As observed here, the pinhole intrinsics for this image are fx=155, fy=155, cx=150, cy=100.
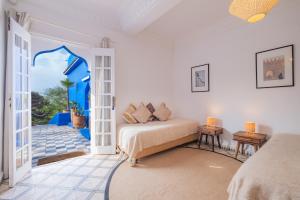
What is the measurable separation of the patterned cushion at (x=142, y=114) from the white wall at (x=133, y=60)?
24 cm

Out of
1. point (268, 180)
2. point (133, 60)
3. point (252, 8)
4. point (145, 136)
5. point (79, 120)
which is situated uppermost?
point (133, 60)

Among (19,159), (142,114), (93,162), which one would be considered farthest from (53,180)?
(142,114)

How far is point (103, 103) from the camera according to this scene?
11.6 feet

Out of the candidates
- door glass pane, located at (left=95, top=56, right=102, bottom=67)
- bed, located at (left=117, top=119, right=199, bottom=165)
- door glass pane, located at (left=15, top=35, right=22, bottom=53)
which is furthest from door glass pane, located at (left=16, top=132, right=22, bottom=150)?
door glass pane, located at (left=95, top=56, right=102, bottom=67)

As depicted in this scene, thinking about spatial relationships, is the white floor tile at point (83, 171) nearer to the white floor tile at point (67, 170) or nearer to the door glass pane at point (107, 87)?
the white floor tile at point (67, 170)

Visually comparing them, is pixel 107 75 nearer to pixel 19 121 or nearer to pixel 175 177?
pixel 19 121

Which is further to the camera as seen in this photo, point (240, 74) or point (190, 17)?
point (190, 17)

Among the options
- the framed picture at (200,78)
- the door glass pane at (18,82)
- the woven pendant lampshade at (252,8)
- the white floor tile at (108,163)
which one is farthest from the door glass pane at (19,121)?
the framed picture at (200,78)

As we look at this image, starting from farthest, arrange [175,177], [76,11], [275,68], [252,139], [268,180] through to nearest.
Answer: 1. [76,11]
2. [275,68]
3. [252,139]
4. [175,177]
5. [268,180]

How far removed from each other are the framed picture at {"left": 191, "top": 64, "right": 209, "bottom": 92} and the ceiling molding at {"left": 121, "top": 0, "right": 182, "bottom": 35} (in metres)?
1.87

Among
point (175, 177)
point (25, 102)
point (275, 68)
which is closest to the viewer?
point (175, 177)

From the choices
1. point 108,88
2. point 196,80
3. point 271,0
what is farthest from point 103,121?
point 271,0

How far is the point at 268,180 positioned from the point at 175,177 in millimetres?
1517

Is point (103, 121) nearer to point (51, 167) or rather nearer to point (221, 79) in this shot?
point (51, 167)
